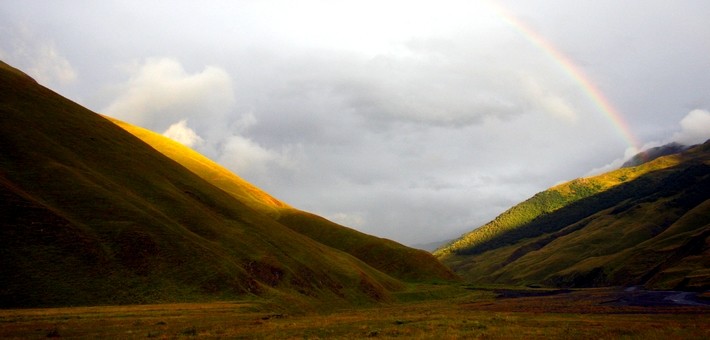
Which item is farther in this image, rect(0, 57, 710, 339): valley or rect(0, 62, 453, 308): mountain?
rect(0, 62, 453, 308): mountain

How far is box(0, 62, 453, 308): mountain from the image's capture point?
202 feet

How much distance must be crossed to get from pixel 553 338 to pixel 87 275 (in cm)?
6009

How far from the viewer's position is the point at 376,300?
113750 millimetres

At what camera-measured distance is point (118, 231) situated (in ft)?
240

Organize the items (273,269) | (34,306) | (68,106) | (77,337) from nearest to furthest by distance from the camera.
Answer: (77,337) → (34,306) → (273,269) → (68,106)

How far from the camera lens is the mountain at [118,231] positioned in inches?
2419

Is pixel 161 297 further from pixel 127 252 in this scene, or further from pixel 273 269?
pixel 273 269

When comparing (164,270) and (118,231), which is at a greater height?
(118,231)

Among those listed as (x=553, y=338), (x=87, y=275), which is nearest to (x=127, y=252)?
(x=87, y=275)

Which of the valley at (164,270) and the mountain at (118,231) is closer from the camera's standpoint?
the valley at (164,270)

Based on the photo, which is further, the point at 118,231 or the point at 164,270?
the point at 118,231

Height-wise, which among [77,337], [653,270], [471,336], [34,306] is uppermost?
[653,270]

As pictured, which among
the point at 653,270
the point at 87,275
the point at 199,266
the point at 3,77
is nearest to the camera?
the point at 87,275

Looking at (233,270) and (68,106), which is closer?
(233,270)
